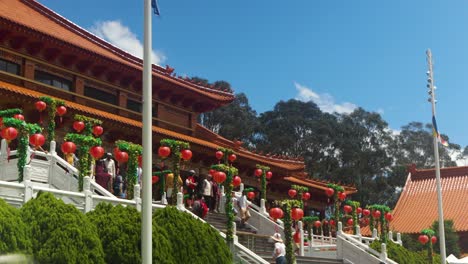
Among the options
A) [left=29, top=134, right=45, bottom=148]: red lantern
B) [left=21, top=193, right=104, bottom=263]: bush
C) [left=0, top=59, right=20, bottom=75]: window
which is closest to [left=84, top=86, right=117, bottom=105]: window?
[left=0, top=59, right=20, bottom=75]: window

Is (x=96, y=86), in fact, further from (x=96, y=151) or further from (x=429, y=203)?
(x=429, y=203)

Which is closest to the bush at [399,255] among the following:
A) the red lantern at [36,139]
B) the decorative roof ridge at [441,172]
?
the red lantern at [36,139]

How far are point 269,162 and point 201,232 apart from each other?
49.8 ft

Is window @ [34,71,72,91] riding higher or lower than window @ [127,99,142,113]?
higher

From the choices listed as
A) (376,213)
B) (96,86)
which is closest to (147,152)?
(96,86)

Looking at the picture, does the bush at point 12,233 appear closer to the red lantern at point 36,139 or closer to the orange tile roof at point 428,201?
the red lantern at point 36,139

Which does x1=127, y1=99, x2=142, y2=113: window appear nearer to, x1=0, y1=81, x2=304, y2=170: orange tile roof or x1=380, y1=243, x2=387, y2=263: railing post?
x1=0, y1=81, x2=304, y2=170: orange tile roof

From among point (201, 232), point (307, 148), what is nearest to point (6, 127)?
point (201, 232)

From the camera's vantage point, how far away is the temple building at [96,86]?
20109 mm

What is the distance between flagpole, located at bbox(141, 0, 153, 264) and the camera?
28.8ft

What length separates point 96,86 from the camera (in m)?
23.4

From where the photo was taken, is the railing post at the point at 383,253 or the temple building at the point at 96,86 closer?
the temple building at the point at 96,86

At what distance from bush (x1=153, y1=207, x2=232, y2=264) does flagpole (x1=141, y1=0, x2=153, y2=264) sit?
3.58m

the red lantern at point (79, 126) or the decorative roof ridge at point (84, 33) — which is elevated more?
the decorative roof ridge at point (84, 33)
